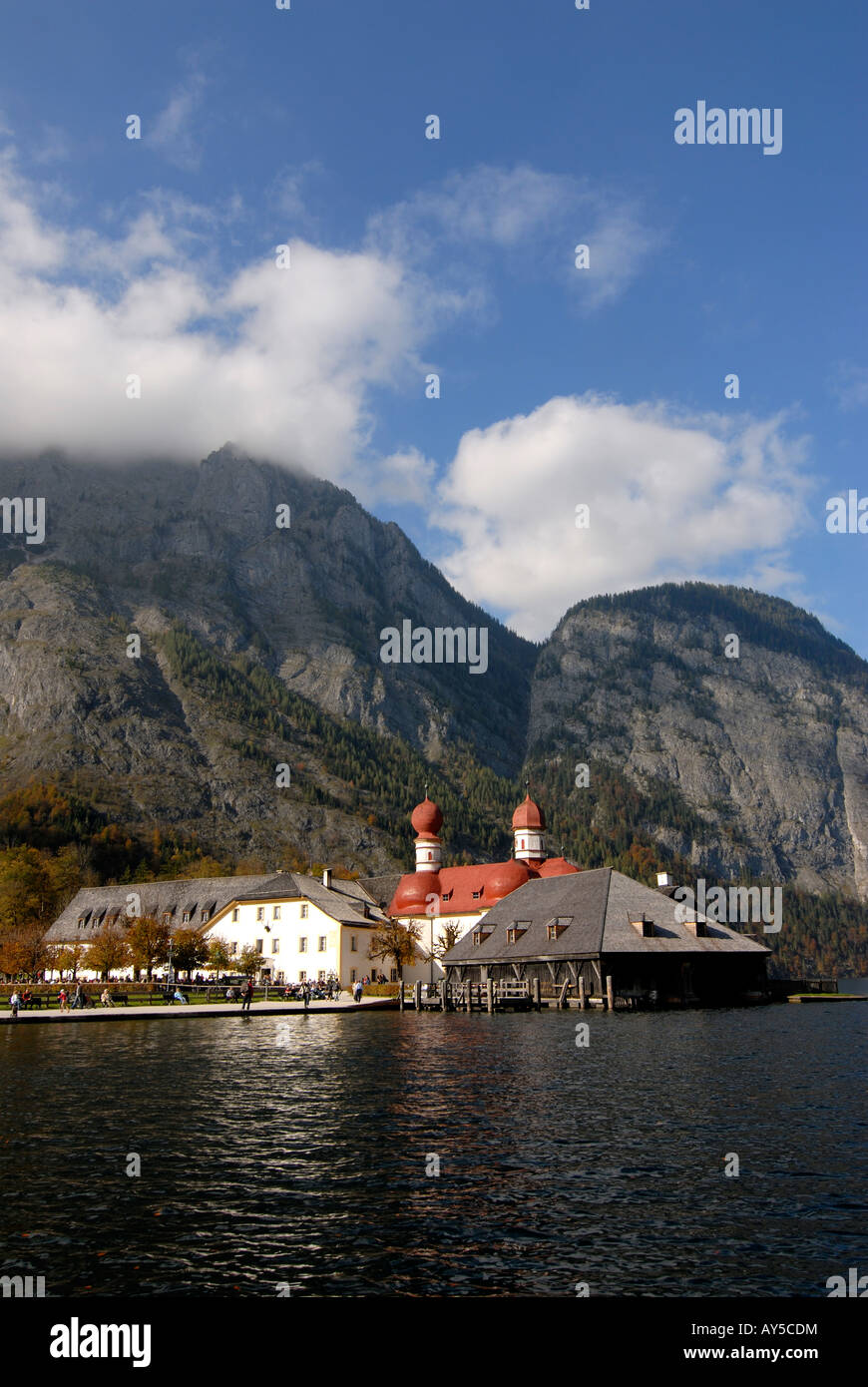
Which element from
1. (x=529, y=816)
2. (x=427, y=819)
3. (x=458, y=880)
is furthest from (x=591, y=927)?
(x=427, y=819)

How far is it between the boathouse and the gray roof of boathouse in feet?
0.37

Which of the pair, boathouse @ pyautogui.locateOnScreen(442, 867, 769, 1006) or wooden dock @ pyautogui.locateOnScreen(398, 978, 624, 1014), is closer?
wooden dock @ pyautogui.locateOnScreen(398, 978, 624, 1014)

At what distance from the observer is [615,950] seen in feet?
254

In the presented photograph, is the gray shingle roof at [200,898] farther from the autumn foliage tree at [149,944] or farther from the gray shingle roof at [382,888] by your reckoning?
the autumn foliage tree at [149,944]

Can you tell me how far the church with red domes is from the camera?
388 feet

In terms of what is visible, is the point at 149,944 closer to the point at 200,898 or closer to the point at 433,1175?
the point at 200,898

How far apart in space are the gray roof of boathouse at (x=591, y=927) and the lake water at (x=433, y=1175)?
35632 millimetres

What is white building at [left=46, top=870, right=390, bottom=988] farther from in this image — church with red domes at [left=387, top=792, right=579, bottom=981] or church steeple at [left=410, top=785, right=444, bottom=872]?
church steeple at [left=410, top=785, right=444, bottom=872]

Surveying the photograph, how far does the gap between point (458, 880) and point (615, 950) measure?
52.5 meters

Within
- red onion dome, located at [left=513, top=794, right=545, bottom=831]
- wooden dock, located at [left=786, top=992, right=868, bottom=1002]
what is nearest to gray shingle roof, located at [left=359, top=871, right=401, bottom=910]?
red onion dome, located at [left=513, top=794, right=545, bottom=831]

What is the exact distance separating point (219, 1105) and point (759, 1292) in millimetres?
20357
